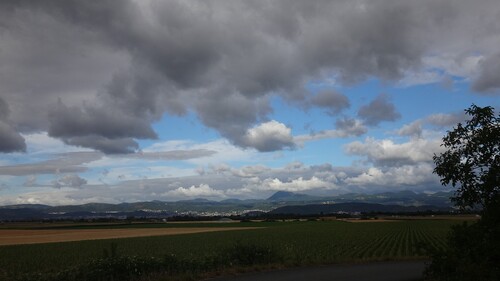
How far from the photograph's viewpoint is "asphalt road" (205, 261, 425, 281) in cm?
2005

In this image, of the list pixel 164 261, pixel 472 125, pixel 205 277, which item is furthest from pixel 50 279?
pixel 472 125

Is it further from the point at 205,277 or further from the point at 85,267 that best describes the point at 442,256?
the point at 85,267

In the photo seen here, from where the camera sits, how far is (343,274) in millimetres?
21828

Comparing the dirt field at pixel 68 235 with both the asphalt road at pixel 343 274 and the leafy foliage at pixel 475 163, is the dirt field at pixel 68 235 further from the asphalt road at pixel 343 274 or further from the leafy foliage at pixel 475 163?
the leafy foliage at pixel 475 163

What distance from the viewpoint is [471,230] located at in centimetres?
1314

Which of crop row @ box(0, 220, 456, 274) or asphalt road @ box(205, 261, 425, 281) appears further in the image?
crop row @ box(0, 220, 456, 274)

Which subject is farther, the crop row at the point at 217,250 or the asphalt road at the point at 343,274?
the crop row at the point at 217,250

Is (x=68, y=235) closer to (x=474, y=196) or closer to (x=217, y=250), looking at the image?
(x=217, y=250)

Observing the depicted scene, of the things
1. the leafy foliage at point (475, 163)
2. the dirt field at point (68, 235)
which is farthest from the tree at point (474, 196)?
the dirt field at point (68, 235)

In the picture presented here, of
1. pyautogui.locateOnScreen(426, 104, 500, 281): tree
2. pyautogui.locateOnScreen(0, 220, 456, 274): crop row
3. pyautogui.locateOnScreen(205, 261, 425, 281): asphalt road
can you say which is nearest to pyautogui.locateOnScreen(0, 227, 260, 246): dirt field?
pyautogui.locateOnScreen(0, 220, 456, 274): crop row

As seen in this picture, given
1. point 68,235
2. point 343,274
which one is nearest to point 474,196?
point 343,274

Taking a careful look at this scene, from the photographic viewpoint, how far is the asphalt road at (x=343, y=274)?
20047 mm

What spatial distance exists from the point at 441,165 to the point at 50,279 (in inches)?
680

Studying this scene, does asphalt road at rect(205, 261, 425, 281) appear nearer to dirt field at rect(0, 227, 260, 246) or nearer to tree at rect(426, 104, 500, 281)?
tree at rect(426, 104, 500, 281)
